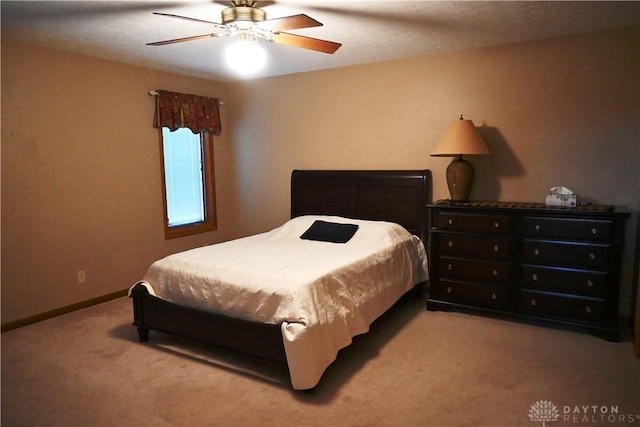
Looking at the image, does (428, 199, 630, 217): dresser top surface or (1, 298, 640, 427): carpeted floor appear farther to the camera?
(428, 199, 630, 217): dresser top surface

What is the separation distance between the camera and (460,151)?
3490 mm

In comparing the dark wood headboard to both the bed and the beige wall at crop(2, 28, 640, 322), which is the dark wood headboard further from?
the beige wall at crop(2, 28, 640, 322)

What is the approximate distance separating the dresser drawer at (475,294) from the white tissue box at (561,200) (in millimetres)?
802

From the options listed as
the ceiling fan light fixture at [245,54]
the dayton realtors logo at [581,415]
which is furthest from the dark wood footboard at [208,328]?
the ceiling fan light fixture at [245,54]

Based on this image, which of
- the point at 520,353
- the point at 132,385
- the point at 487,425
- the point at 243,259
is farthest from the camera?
the point at 243,259

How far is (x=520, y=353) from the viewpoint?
2891 millimetres

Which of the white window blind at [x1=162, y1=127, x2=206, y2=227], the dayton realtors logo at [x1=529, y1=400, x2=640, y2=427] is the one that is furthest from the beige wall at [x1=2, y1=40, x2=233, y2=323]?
the dayton realtors logo at [x1=529, y1=400, x2=640, y2=427]

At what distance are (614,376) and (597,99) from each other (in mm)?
2121

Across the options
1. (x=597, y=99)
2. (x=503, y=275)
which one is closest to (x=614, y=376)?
(x=503, y=275)

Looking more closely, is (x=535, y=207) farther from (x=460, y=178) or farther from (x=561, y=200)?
(x=460, y=178)

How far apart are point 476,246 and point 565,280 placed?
69 cm

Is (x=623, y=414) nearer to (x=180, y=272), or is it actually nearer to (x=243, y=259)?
(x=243, y=259)

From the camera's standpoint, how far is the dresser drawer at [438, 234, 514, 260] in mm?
3383

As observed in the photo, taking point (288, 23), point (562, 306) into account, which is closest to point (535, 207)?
point (562, 306)
